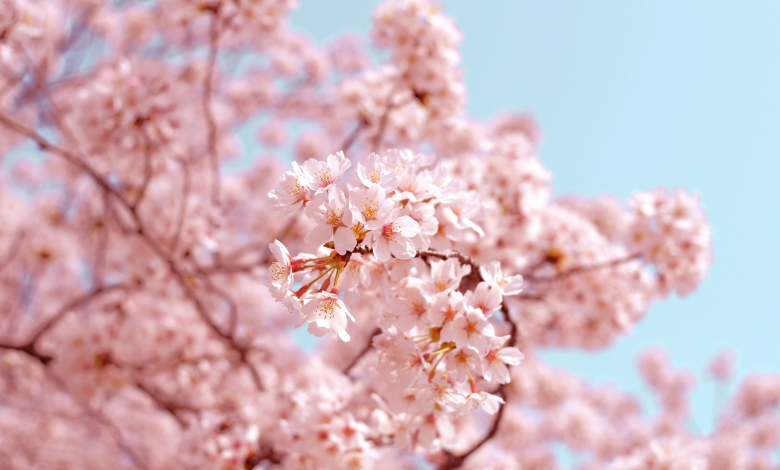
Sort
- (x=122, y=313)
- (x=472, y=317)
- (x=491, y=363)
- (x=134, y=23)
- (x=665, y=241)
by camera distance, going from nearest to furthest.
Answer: (x=472, y=317) → (x=491, y=363) → (x=665, y=241) → (x=122, y=313) → (x=134, y=23)

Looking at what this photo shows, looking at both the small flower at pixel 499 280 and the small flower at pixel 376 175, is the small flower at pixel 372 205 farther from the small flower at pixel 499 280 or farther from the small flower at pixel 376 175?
the small flower at pixel 499 280

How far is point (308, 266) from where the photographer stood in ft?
4.58

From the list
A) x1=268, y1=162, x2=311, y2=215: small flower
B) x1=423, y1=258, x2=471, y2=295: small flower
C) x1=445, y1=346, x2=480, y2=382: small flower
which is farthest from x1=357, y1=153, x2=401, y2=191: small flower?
x1=445, y1=346, x2=480, y2=382: small flower

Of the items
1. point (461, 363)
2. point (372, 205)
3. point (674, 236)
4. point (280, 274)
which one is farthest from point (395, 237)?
point (674, 236)

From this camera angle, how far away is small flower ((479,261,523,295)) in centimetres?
148

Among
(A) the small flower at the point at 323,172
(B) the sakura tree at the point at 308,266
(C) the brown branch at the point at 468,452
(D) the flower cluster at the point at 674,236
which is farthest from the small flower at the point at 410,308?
(D) the flower cluster at the point at 674,236

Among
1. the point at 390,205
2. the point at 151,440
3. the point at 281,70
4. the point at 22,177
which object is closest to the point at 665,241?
the point at 390,205

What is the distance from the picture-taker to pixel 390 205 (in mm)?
1274

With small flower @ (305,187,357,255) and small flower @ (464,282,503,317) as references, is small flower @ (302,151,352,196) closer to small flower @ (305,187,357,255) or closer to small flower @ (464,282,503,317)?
small flower @ (305,187,357,255)

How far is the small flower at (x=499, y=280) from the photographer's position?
1484 mm

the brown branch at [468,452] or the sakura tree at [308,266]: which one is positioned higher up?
the sakura tree at [308,266]

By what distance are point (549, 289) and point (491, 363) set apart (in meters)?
2.71

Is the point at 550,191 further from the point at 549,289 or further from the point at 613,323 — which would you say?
the point at 613,323

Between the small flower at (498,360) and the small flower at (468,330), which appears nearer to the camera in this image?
the small flower at (468,330)
